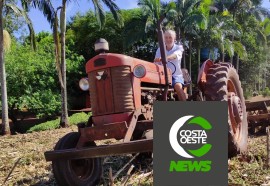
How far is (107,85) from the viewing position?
5.17 meters

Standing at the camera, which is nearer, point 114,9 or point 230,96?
point 230,96

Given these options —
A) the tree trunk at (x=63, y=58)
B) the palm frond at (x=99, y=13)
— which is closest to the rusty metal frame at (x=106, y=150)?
the palm frond at (x=99, y=13)

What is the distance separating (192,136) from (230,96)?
325 cm

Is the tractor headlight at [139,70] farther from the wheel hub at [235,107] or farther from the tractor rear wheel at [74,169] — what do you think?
the wheel hub at [235,107]

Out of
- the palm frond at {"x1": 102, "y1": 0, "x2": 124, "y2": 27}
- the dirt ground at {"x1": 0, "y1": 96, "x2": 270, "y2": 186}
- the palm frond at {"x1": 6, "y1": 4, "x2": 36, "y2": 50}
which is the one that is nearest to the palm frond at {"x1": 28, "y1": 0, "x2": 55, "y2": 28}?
the palm frond at {"x1": 6, "y1": 4, "x2": 36, "y2": 50}

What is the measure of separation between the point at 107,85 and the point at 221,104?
2509mm

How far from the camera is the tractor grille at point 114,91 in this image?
5.07m

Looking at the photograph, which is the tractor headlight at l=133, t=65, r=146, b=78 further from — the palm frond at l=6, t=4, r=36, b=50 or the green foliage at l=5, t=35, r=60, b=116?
the green foliage at l=5, t=35, r=60, b=116

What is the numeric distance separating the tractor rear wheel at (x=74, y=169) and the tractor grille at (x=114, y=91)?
21.8 inches

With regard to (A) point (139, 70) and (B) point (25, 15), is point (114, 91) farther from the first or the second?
(B) point (25, 15)

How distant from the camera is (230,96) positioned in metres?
5.95

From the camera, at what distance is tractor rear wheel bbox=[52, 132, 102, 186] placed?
4.95 metres

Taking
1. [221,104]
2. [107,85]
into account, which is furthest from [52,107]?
[221,104]

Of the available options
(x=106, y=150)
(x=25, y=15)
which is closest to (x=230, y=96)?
(x=106, y=150)
